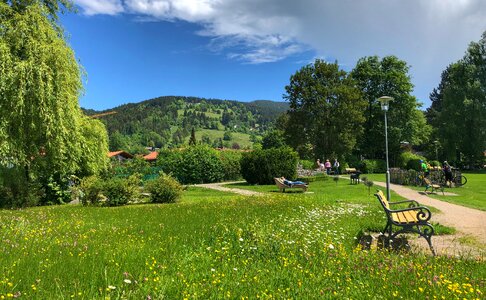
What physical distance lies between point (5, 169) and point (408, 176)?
74.3 ft

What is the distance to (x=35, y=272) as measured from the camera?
4.41 m

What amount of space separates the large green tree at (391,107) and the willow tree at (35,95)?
38.2 meters

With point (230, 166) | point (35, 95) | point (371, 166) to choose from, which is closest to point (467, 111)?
point (371, 166)

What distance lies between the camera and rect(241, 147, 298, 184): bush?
25.8 meters

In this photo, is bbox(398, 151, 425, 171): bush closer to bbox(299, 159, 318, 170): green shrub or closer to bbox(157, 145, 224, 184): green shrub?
bbox(299, 159, 318, 170): green shrub

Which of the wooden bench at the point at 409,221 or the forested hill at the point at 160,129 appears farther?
the forested hill at the point at 160,129

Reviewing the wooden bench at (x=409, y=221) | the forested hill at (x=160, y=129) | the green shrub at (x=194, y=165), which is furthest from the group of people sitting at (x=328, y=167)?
the forested hill at (x=160, y=129)

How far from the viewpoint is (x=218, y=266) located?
16.5 feet

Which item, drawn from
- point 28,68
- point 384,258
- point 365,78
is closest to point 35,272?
point 384,258

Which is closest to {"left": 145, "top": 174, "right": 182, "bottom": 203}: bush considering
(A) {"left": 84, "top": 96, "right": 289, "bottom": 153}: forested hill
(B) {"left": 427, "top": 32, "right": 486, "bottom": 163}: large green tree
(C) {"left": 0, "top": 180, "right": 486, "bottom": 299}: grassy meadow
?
(C) {"left": 0, "top": 180, "right": 486, "bottom": 299}: grassy meadow

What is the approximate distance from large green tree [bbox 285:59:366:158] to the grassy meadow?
31013mm

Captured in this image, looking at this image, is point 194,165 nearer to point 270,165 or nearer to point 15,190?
point 270,165

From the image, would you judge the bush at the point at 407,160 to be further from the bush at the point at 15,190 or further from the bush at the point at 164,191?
the bush at the point at 15,190

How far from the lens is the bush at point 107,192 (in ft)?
49.0
